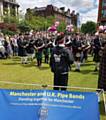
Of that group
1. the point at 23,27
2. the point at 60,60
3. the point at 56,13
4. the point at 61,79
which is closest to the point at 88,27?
the point at 56,13

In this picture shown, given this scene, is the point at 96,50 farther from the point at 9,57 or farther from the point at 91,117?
the point at 91,117

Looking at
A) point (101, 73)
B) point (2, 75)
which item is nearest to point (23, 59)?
point (2, 75)

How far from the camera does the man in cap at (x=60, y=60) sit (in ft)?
24.2

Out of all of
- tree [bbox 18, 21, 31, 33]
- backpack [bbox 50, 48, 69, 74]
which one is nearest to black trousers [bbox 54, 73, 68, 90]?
backpack [bbox 50, 48, 69, 74]

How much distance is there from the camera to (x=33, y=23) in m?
77.5

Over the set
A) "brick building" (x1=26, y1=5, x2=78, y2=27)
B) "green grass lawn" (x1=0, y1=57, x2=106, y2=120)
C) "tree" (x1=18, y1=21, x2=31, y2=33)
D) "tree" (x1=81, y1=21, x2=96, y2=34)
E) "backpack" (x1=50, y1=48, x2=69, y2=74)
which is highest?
"brick building" (x1=26, y1=5, x2=78, y2=27)

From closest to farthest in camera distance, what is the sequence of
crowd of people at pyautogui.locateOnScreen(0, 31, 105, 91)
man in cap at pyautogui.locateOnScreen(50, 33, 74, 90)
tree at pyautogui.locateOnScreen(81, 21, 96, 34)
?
man in cap at pyautogui.locateOnScreen(50, 33, 74, 90)
crowd of people at pyautogui.locateOnScreen(0, 31, 105, 91)
tree at pyautogui.locateOnScreen(81, 21, 96, 34)

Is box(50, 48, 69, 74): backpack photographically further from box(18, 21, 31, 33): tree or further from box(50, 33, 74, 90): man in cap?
box(18, 21, 31, 33): tree

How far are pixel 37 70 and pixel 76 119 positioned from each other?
10.7 m

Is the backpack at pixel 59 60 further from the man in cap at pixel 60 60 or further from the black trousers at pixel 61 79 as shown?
the black trousers at pixel 61 79

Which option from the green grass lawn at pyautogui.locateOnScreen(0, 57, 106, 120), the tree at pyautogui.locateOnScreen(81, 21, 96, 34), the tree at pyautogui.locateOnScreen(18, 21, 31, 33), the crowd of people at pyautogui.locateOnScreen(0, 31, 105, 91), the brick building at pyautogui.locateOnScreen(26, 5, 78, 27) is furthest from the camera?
the brick building at pyautogui.locateOnScreen(26, 5, 78, 27)

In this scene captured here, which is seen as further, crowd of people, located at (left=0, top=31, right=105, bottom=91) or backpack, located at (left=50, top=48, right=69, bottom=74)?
crowd of people, located at (left=0, top=31, right=105, bottom=91)

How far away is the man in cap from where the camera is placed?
7.38 metres

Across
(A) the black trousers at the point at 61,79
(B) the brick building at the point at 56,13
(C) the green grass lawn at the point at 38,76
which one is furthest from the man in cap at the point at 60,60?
(B) the brick building at the point at 56,13
